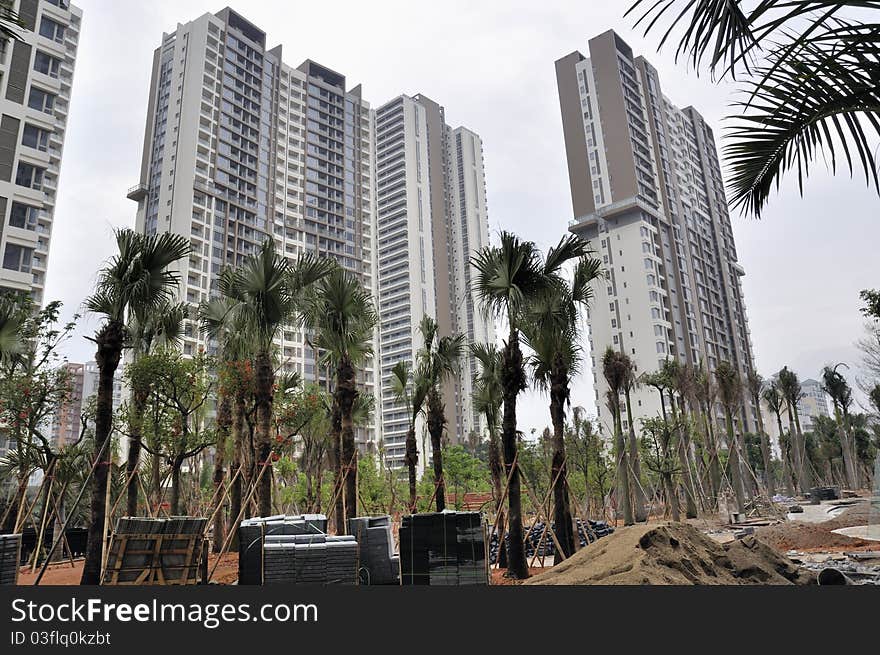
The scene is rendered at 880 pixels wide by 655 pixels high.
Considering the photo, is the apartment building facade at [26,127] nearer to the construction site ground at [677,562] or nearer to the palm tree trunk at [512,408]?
the construction site ground at [677,562]

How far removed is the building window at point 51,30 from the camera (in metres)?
34.0

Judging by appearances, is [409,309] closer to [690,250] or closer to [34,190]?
[690,250]

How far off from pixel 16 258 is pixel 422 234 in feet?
243

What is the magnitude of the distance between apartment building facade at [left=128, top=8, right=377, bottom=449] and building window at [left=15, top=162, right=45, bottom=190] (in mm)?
25449

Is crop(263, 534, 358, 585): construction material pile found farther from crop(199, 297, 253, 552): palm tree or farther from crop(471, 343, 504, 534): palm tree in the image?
crop(471, 343, 504, 534): palm tree

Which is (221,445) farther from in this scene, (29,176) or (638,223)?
(638,223)

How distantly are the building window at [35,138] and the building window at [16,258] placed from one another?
5470mm

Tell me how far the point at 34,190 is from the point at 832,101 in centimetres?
3790

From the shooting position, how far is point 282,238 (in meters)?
77.8

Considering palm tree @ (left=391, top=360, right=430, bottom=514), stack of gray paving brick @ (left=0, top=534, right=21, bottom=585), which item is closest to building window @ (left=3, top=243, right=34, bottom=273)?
palm tree @ (left=391, top=360, right=430, bottom=514)

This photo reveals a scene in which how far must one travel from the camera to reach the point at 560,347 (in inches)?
576

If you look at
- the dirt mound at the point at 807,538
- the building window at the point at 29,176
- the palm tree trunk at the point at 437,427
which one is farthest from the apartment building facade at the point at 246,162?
the dirt mound at the point at 807,538

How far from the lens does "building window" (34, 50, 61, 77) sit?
3303 centimetres

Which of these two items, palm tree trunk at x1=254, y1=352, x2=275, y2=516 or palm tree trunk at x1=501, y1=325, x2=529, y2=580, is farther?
palm tree trunk at x1=254, y1=352, x2=275, y2=516
